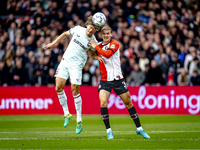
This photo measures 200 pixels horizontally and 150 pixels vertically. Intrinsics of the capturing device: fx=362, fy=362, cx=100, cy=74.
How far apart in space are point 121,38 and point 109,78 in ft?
30.2

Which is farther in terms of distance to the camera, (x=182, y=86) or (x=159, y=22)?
(x=159, y=22)

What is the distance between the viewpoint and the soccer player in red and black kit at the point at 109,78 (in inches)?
324

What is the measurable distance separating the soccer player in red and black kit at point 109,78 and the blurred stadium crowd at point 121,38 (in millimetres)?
7050

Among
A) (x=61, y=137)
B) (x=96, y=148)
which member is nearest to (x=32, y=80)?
(x=61, y=137)

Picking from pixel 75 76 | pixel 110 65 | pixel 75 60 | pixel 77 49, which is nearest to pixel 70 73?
pixel 75 76

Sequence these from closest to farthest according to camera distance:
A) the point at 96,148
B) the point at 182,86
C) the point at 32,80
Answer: the point at 96,148
the point at 182,86
the point at 32,80

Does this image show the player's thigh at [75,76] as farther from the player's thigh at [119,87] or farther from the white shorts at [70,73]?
the player's thigh at [119,87]

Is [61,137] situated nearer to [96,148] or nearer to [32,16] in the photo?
[96,148]

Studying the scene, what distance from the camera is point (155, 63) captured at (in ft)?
50.1

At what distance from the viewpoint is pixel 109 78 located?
838 centimetres

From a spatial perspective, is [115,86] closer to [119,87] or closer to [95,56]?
[119,87]

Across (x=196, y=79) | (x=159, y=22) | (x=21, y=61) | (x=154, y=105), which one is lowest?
(x=154, y=105)

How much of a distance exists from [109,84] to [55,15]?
11.3 meters

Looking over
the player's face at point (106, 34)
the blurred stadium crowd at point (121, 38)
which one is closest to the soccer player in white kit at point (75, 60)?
the player's face at point (106, 34)
